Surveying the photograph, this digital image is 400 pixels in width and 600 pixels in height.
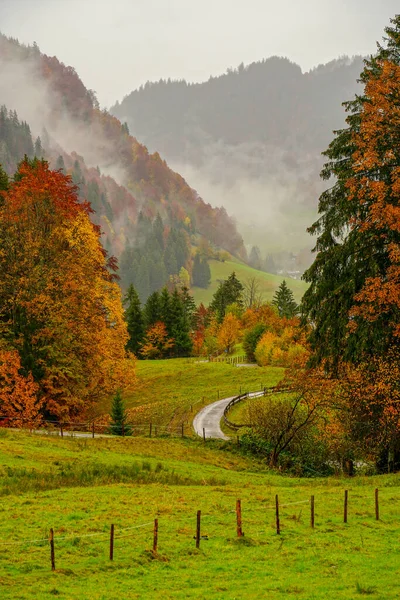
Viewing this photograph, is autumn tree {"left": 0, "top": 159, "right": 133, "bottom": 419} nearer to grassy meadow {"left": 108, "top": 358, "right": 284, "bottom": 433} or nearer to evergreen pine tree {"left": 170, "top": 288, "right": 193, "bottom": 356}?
grassy meadow {"left": 108, "top": 358, "right": 284, "bottom": 433}

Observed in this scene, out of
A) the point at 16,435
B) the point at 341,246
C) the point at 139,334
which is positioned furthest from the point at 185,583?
the point at 139,334

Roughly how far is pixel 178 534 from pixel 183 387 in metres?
53.6

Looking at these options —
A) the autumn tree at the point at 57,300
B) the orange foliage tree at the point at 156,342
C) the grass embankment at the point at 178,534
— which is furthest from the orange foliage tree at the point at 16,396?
the orange foliage tree at the point at 156,342

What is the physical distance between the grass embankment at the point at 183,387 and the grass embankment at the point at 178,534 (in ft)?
84.1

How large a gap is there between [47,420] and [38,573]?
32094 millimetres

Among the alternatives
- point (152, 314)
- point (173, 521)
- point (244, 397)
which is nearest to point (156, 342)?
point (152, 314)

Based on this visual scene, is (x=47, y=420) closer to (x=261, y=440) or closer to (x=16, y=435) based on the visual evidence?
(x=16, y=435)

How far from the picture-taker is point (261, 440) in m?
42.8

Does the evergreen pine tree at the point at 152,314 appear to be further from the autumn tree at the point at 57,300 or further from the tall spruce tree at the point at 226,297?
the autumn tree at the point at 57,300

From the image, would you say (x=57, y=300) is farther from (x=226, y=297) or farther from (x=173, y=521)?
(x=226, y=297)

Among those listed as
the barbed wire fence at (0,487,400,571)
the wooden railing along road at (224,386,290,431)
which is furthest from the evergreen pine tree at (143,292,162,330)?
the barbed wire fence at (0,487,400,571)

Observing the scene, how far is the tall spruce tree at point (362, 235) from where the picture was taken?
2592cm

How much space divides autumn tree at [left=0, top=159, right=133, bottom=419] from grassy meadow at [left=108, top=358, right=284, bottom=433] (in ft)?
26.1

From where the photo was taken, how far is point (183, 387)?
71.1 meters
